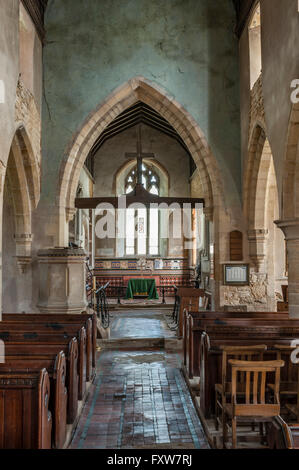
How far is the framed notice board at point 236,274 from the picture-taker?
10.1 metres

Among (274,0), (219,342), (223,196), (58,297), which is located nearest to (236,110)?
(223,196)

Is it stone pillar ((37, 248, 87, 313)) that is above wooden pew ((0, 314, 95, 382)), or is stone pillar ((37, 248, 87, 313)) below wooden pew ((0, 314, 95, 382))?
above

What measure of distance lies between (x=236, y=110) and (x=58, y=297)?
610cm

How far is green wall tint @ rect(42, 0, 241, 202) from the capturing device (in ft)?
33.9

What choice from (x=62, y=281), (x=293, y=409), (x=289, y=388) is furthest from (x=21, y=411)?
(x=62, y=281)

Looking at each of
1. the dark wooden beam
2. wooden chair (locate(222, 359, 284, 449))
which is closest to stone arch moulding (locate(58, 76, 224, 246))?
the dark wooden beam

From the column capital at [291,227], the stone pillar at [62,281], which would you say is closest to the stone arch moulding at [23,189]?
the stone pillar at [62,281]

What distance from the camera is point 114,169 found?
57.8 ft

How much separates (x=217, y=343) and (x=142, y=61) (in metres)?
7.87

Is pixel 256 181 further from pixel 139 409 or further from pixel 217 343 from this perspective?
pixel 139 409

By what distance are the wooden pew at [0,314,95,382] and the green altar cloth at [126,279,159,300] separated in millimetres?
8590

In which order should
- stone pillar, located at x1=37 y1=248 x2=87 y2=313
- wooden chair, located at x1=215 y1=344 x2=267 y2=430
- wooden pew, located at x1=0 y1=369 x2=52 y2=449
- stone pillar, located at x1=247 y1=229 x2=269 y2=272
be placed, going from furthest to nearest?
stone pillar, located at x1=247 y1=229 x2=269 y2=272
stone pillar, located at x1=37 y1=248 x2=87 y2=313
wooden chair, located at x1=215 y1=344 x2=267 y2=430
wooden pew, located at x1=0 y1=369 x2=52 y2=449

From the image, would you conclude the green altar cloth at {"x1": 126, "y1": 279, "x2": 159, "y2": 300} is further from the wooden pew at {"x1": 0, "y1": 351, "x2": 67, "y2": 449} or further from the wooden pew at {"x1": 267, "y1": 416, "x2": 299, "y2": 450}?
the wooden pew at {"x1": 267, "y1": 416, "x2": 299, "y2": 450}

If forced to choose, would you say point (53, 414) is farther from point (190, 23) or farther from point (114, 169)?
point (114, 169)
